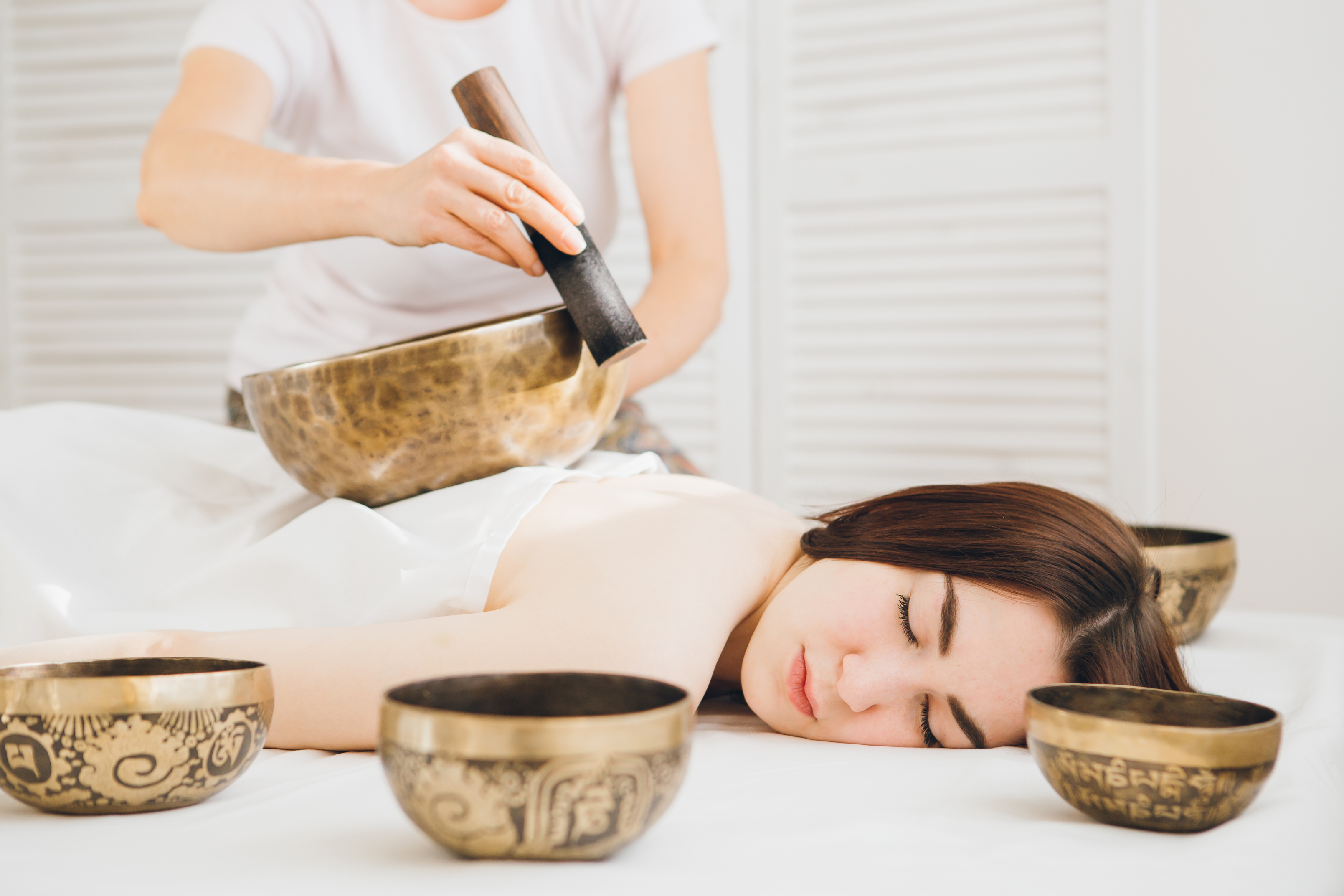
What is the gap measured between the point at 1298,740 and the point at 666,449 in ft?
3.26

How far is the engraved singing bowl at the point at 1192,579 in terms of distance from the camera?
148 centimetres

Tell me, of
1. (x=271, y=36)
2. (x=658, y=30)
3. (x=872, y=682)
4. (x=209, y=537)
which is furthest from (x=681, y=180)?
(x=872, y=682)

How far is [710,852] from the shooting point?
693 mm

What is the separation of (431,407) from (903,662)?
53 centimetres

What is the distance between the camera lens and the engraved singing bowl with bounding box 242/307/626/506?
1.11 metres

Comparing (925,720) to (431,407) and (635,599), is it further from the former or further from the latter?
(431,407)

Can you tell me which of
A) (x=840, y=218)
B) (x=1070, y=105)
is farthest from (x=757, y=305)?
(x=1070, y=105)

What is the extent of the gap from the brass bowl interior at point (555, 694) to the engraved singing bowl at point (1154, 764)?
0.28 m

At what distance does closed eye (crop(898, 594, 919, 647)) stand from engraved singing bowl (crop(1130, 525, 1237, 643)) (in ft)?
1.69

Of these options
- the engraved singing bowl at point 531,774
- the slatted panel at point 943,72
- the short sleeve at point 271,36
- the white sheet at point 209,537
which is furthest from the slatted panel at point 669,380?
the engraved singing bowl at point 531,774

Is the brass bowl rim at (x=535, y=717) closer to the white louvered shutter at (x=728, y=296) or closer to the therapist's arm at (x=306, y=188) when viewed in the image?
the therapist's arm at (x=306, y=188)

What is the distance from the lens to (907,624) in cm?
107

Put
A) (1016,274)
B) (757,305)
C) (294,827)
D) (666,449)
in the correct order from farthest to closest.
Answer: (757,305)
(1016,274)
(666,449)
(294,827)

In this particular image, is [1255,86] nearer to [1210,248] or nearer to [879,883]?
[1210,248]
